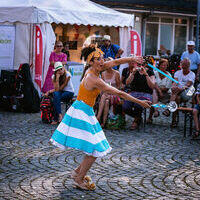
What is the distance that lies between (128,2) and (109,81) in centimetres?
1350

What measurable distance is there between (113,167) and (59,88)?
13.0ft

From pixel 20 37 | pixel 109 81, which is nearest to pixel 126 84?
pixel 109 81

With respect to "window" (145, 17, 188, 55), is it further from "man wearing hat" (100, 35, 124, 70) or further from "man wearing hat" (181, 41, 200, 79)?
"man wearing hat" (100, 35, 124, 70)

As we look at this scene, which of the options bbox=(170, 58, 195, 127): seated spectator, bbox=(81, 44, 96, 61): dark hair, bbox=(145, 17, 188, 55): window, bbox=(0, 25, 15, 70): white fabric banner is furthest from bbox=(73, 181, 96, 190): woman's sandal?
bbox=(145, 17, 188, 55): window

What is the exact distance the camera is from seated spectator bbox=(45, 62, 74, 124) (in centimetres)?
956

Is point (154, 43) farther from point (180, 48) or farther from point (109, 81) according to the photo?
point (109, 81)

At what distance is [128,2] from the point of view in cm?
2216

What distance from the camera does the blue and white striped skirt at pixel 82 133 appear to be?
16.3ft

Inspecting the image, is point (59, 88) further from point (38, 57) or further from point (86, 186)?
point (86, 186)

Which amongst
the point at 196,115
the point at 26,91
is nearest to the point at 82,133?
the point at 196,115

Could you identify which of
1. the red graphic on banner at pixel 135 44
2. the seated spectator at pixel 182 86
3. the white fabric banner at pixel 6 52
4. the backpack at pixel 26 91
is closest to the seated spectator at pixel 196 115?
the seated spectator at pixel 182 86

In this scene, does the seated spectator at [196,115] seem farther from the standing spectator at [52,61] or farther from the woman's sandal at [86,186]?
the standing spectator at [52,61]

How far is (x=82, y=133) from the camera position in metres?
5.00

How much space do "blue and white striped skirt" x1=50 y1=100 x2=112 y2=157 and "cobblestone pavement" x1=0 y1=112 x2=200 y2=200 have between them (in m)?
0.52
